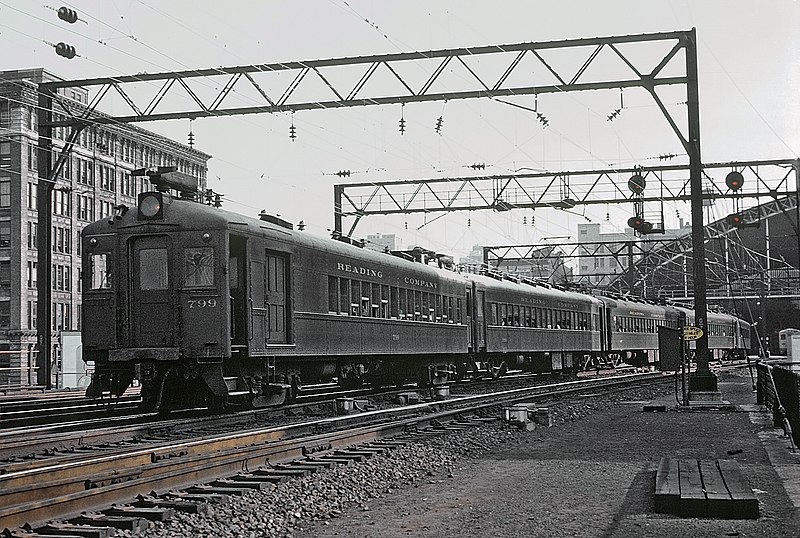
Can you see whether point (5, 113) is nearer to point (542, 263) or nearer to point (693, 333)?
point (542, 263)

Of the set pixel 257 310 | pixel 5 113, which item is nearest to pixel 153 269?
pixel 257 310

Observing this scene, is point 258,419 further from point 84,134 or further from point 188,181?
point 84,134

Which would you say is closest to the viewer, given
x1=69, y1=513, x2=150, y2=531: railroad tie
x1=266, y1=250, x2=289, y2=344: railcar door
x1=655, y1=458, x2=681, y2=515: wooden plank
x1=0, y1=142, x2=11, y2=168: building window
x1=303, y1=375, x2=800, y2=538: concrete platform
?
x1=69, y1=513, x2=150, y2=531: railroad tie

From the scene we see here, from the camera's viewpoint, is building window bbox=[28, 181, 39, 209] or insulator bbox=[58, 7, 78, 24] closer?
insulator bbox=[58, 7, 78, 24]

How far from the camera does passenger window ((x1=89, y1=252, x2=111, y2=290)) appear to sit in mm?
16125

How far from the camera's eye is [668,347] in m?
20.7

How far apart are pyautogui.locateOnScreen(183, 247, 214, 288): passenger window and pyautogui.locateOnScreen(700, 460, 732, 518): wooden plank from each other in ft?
27.6

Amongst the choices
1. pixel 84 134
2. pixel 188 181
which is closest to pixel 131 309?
pixel 188 181

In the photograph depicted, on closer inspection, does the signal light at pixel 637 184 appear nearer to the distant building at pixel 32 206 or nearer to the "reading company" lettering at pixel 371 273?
the "reading company" lettering at pixel 371 273

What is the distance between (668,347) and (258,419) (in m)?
9.45

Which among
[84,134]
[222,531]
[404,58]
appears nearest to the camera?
[222,531]

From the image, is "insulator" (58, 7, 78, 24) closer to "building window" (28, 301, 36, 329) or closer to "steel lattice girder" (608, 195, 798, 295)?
"steel lattice girder" (608, 195, 798, 295)

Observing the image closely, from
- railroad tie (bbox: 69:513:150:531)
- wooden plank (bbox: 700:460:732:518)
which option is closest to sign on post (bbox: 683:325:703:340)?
wooden plank (bbox: 700:460:732:518)

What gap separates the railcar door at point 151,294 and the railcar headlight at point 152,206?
0.35 meters
